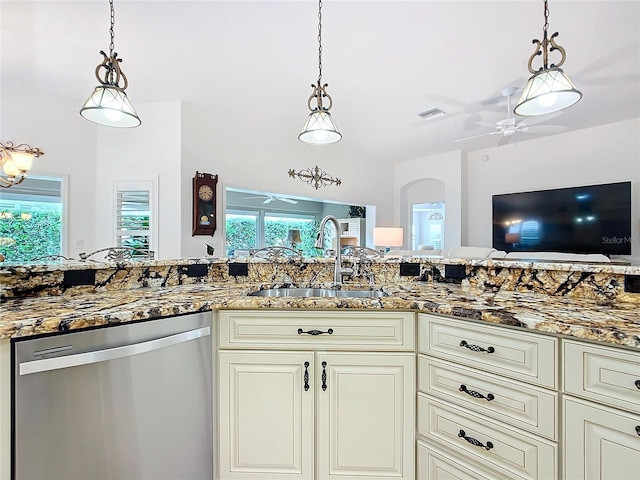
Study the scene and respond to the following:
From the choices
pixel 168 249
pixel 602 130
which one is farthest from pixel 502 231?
pixel 168 249

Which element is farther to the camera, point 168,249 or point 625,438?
point 168,249

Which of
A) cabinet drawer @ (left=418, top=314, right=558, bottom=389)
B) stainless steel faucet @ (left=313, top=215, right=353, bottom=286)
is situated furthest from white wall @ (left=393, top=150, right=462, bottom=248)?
cabinet drawer @ (left=418, top=314, right=558, bottom=389)

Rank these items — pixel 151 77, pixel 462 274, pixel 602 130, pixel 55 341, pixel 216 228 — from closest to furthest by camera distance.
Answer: pixel 55 341 → pixel 462 274 → pixel 151 77 → pixel 216 228 → pixel 602 130

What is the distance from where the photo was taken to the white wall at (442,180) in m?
5.95

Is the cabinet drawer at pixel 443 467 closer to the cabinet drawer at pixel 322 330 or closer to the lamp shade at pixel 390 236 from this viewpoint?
the cabinet drawer at pixel 322 330

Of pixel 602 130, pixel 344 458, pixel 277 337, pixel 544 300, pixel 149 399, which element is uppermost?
pixel 602 130

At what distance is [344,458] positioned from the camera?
1.39 metres

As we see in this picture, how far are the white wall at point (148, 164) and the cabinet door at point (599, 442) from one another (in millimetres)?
3865

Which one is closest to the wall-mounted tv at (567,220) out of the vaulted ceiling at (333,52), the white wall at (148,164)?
the vaulted ceiling at (333,52)

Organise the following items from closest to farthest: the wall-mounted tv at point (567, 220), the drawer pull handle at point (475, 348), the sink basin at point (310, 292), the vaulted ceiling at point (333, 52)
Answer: the drawer pull handle at point (475, 348)
the sink basin at point (310, 292)
the vaulted ceiling at point (333, 52)
the wall-mounted tv at point (567, 220)

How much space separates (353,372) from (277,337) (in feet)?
1.13

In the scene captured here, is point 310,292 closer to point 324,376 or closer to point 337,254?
point 337,254

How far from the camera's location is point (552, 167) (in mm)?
5160

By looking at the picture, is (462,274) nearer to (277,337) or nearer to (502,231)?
(277,337)
